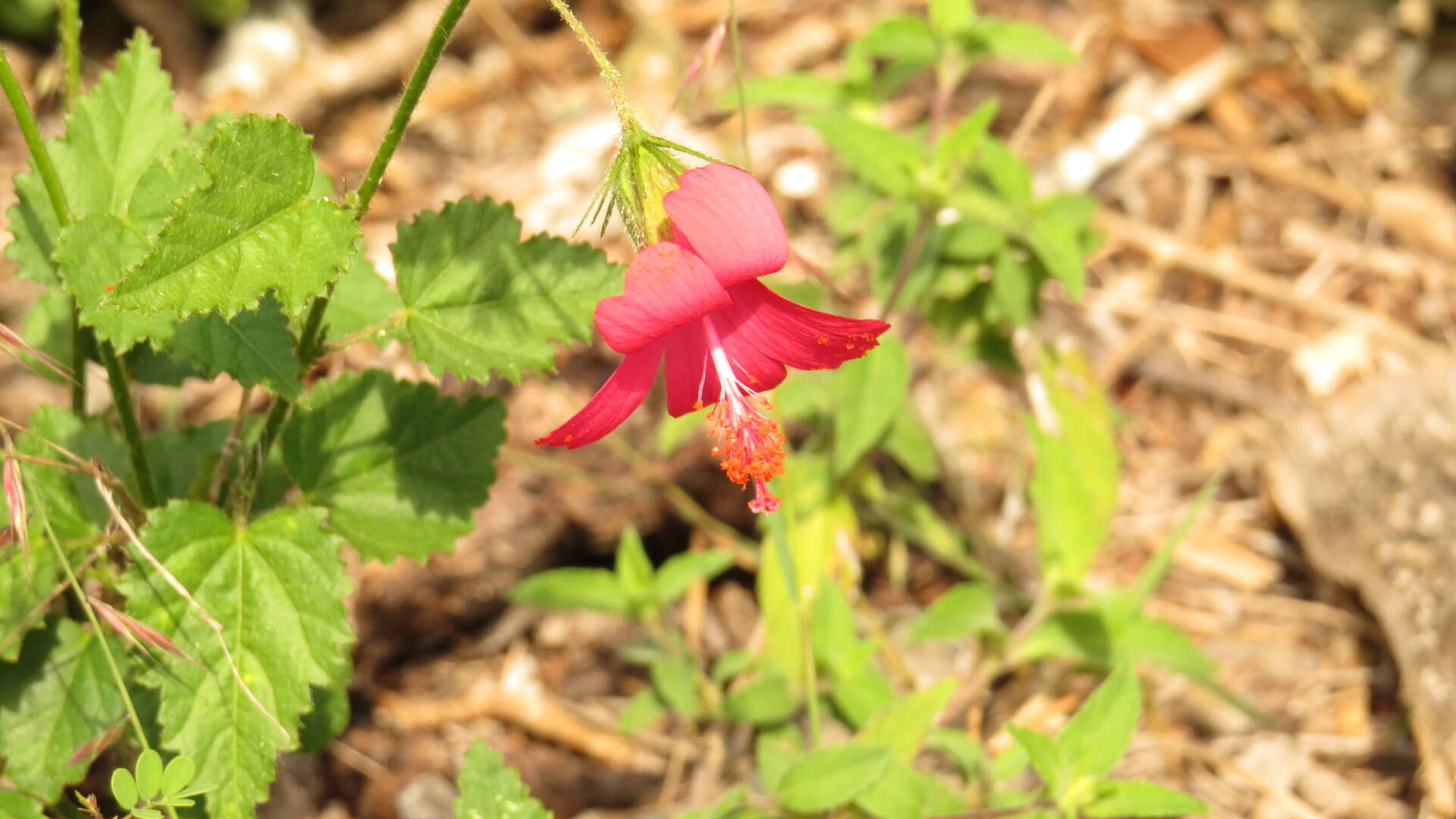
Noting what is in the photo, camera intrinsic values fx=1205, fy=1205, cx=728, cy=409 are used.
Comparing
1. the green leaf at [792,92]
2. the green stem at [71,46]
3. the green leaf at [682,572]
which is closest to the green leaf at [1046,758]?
the green leaf at [682,572]

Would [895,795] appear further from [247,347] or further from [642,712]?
[247,347]

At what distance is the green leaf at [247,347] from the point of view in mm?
1433

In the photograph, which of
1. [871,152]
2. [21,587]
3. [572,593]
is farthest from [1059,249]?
[21,587]

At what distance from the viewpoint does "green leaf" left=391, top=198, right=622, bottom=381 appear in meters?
1.58

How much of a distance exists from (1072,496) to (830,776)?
0.89 meters

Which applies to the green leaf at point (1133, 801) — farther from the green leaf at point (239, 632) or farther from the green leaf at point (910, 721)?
the green leaf at point (239, 632)

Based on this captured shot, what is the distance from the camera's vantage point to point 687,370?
1579 mm

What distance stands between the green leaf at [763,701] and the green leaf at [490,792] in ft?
2.33

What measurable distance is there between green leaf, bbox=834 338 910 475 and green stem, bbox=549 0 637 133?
1.02 metres

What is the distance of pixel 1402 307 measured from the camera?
11.3ft

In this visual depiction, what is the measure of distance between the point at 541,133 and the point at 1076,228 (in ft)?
6.37

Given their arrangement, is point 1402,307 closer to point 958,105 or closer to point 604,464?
point 958,105

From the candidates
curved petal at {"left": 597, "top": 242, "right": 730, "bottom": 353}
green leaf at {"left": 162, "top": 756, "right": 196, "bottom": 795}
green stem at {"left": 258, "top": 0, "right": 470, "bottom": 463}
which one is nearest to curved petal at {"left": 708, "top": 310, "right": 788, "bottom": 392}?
curved petal at {"left": 597, "top": 242, "right": 730, "bottom": 353}

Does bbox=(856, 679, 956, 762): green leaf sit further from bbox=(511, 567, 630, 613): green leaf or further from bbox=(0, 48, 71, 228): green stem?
bbox=(0, 48, 71, 228): green stem
